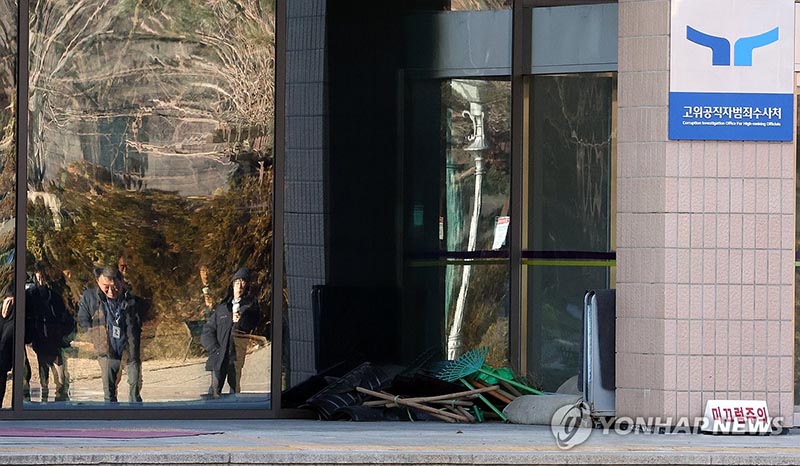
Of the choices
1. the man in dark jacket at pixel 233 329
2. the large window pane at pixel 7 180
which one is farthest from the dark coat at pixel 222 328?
the large window pane at pixel 7 180

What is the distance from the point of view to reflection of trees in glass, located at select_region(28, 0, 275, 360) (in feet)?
34.0

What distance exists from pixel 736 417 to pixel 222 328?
147 inches

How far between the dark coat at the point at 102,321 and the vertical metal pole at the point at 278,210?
981mm

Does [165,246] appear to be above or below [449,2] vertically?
below

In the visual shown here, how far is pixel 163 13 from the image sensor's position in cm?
1051

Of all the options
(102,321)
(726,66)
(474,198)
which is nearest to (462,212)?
(474,198)

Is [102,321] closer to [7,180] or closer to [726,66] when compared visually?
[7,180]

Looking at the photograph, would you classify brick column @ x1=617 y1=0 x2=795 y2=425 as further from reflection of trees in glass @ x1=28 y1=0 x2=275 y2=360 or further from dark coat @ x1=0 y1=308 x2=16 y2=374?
dark coat @ x1=0 y1=308 x2=16 y2=374

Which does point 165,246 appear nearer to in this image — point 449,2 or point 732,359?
point 449,2

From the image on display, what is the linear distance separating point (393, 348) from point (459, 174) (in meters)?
1.42

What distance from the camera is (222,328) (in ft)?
34.9

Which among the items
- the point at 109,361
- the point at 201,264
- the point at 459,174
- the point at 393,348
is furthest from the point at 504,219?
the point at 109,361

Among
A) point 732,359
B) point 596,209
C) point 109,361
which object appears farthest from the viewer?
point 596,209

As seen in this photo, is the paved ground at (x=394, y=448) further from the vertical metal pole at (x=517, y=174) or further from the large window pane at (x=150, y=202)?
the vertical metal pole at (x=517, y=174)
